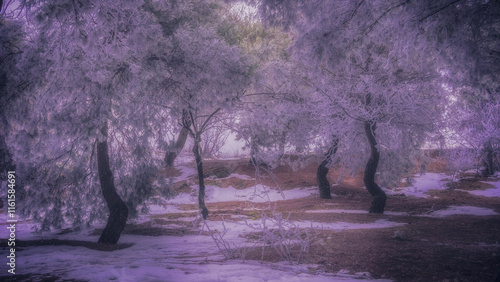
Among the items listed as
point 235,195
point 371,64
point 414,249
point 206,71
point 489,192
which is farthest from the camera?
point 235,195

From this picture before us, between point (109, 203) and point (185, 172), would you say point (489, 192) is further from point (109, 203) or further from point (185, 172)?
point (185, 172)

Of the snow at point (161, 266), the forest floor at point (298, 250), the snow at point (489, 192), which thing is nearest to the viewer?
the snow at point (161, 266)

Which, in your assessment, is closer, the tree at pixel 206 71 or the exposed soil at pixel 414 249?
the exposed soil at pixel 414 249

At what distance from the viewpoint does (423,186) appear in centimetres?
1780

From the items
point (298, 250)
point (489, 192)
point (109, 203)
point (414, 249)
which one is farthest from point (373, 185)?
point (489, 192)

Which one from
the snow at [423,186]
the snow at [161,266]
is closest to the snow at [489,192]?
the snow at [423,186]

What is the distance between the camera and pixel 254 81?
8.60 m

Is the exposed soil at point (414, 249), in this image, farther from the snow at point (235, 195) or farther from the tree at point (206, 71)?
the snow at point (235, 195)

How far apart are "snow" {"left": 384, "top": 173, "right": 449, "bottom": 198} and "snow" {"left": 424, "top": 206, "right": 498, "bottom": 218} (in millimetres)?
5307

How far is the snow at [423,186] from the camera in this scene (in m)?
16.1

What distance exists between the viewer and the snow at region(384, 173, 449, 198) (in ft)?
52.9

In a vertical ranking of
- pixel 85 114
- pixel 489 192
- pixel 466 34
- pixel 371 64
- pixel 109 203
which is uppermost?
pixel 371 64

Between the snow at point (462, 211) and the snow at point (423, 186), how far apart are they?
5307mm

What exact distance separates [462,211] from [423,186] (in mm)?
9206
